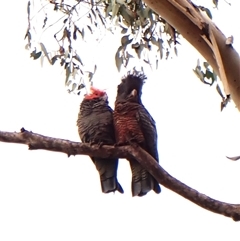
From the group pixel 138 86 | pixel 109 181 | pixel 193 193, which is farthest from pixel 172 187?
pixel 138 86

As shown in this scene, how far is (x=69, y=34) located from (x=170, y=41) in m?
0.53

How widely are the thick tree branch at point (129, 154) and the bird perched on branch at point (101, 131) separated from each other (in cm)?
15

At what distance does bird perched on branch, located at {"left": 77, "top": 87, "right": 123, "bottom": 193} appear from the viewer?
2090mm

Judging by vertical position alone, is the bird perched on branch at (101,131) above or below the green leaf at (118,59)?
below

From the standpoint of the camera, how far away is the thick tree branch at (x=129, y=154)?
1523 mm

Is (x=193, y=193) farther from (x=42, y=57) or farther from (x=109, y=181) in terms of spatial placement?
(x=42, y=57)

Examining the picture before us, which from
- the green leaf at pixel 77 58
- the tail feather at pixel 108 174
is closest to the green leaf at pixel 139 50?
the green leaf at pixel 77 58

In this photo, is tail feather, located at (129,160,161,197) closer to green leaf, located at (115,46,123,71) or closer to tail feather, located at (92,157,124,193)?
tail feather, located at (92,157,124,193)

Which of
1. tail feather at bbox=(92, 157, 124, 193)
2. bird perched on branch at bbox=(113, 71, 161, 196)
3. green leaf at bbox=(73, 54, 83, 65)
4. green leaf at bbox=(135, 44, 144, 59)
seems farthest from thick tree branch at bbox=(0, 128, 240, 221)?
green leaf at bbox=(73, 54, 83, 65)

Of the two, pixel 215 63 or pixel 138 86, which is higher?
pixel 138 86

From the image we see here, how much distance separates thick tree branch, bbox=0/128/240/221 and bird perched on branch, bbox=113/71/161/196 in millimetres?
94

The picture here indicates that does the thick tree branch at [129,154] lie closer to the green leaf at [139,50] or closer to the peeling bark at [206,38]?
the peeling bark at [206,38]

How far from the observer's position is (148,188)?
2033 millimetres

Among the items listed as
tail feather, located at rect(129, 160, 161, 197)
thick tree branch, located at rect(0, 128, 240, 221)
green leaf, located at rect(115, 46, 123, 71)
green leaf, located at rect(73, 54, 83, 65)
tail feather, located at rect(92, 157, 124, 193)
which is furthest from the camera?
green leaf, located at rect(73, 54, 83, 65)
